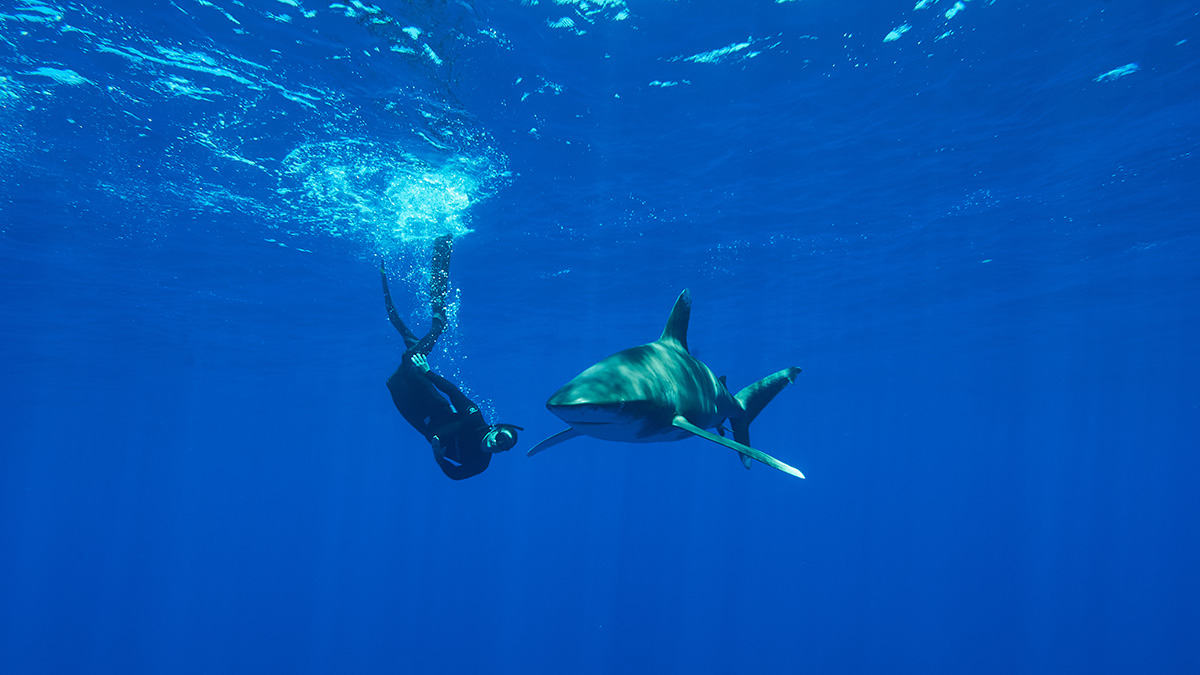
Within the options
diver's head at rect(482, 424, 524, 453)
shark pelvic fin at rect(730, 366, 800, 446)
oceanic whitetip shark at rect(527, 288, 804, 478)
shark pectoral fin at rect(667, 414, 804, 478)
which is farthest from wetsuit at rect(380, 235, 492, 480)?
shark pectoral fin at rect(667, 414, 804, 478)

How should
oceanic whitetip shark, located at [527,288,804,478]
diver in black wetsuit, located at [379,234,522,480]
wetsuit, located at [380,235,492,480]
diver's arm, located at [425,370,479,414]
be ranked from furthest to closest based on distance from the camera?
1. diver's arm, located at [425,370,479,414]
2. wetsuit, located at [380,235,492,480]
3. diver in black wetsuit, located at [379,234,522,480]
4. oceanic whitetip shark, located at [527,288,804,478]

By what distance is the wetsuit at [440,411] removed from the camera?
256 inches

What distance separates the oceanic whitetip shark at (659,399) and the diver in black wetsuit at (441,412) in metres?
2.10

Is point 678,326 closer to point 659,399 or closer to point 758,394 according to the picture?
point 758,394

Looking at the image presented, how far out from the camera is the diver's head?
5.98 meters

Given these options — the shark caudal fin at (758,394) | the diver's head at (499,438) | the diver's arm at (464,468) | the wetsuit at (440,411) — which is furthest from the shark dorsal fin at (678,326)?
the diver's arm at (464,468)

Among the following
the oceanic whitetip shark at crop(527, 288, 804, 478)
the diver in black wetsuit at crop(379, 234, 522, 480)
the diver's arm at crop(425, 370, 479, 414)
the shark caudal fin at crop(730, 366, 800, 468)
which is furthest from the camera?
the diver's arm at crop(425, 370, 479, 414)

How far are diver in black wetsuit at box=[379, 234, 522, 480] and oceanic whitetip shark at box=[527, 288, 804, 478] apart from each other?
2097mm

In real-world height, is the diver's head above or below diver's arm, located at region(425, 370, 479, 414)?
below

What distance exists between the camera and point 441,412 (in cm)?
736

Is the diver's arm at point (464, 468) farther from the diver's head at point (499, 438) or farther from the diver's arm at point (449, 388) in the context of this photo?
the diver's arm at point (449, 388)

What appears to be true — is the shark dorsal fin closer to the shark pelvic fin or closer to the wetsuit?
the shark pelvic fin

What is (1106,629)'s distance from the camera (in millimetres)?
40781

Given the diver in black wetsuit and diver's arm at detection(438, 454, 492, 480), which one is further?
diver's arm at detection(438, 454, 492, 480)
